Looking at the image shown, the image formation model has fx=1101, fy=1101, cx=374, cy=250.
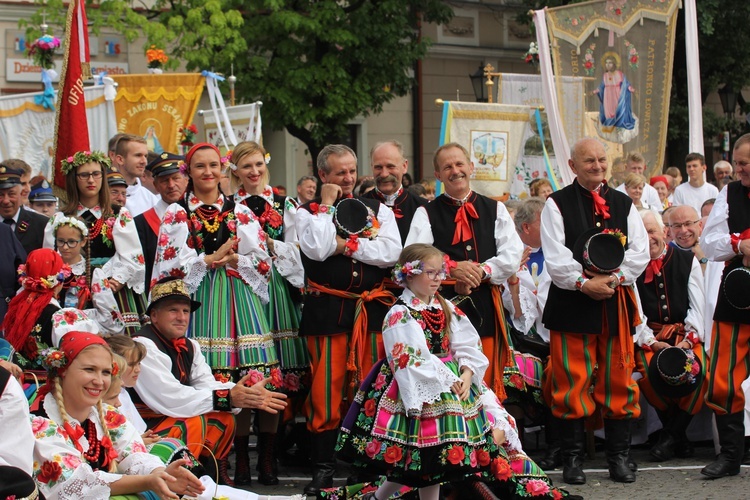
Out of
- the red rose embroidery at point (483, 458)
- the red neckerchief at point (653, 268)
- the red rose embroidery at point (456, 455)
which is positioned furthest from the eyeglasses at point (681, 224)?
the red rose embroidery at point (456, 455)

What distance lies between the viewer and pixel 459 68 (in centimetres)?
2731

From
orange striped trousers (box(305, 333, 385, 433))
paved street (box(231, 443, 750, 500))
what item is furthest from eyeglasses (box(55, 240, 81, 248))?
paved street (box(231, 443, 750, 500))

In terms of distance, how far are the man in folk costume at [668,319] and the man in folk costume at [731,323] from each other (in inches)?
20.1

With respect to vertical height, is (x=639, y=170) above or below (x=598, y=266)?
above

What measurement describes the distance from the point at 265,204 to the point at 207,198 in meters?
0.42

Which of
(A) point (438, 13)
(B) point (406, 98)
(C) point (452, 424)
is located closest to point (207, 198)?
(C) point (452, 424)

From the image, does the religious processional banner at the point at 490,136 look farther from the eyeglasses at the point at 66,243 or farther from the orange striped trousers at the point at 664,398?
the eyeglasses at the point at 66,243

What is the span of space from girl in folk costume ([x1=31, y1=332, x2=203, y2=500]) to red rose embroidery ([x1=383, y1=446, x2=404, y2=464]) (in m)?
1.12

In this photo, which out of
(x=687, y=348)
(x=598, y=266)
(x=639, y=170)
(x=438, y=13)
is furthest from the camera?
(x=438, y=13)

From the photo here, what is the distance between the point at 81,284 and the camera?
6.67m

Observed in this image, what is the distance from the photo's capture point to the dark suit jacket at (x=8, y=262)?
6.73m

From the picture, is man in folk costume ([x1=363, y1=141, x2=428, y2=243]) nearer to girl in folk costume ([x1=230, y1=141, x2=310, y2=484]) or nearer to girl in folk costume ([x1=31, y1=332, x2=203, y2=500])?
girl in folk costume ([x1=230, y1=141, x2=310, y2=484])

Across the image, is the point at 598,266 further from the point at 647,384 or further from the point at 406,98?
the point at 406,98

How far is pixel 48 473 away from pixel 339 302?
2490 millimetres
